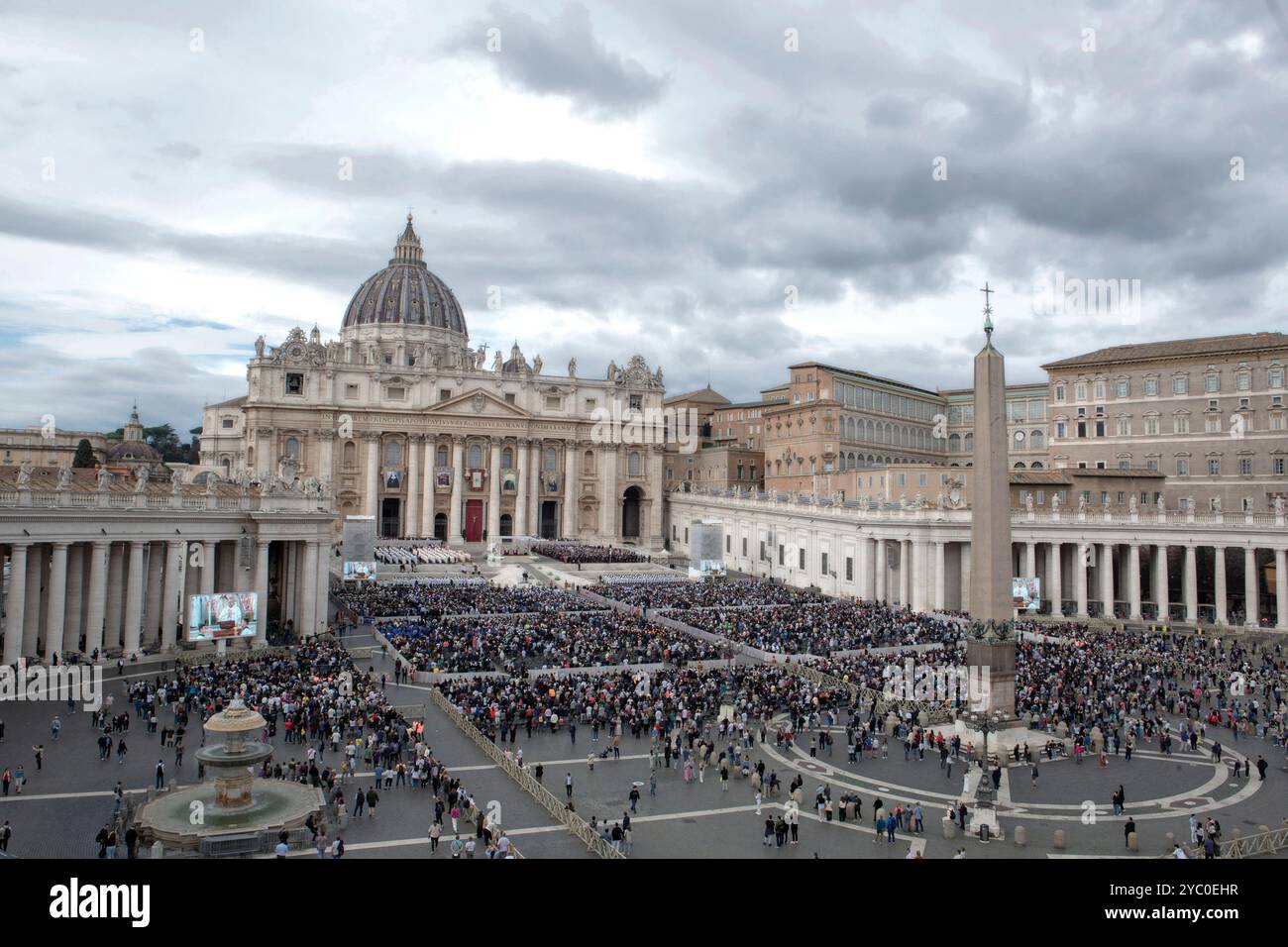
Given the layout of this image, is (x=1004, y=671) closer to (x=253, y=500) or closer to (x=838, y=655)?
(x=838, y=655)

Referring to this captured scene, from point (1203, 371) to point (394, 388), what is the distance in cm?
6635

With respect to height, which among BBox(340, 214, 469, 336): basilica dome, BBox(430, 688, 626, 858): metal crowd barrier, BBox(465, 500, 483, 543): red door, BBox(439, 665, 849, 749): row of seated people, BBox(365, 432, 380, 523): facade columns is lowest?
BBox(430, 688, 626, 858): metal crowd barrier

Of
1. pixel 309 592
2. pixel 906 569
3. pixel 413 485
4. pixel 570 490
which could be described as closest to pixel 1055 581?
pixel 906 569

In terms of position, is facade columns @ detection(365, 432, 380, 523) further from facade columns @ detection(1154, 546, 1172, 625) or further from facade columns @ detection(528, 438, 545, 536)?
facade columns @ detection(1154, 546, 1172, 625)

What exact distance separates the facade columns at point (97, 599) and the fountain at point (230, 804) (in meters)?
19.3

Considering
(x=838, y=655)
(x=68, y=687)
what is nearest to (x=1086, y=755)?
(x=838, y=655)

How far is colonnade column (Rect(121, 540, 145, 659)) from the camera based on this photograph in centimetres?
3709

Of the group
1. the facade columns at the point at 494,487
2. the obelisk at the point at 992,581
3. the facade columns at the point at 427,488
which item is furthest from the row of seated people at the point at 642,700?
the facade columns at the point at 494,487

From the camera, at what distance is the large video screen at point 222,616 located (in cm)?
3478

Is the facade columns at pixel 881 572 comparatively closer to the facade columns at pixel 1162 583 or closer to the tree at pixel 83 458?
the facade columns at pixel 1162 583

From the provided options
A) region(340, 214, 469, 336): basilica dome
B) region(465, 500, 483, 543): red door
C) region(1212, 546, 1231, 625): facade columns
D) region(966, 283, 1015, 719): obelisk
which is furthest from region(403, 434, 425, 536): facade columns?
region(966, 283, 1015, 719): obelisk

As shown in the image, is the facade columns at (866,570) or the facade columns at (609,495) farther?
the facade columns at (609,495)

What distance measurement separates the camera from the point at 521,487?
90.6 meters

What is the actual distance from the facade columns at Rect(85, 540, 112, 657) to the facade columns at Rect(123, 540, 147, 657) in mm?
894
